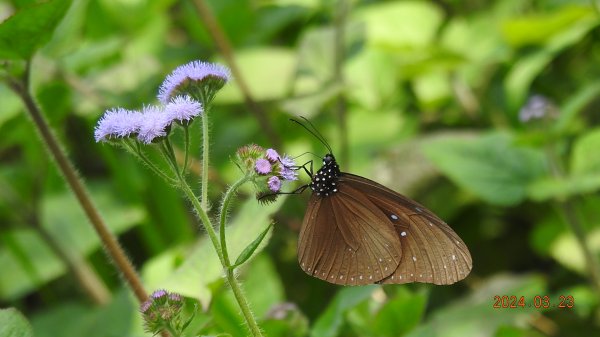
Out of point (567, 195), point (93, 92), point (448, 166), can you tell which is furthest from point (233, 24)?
point (567, 195)

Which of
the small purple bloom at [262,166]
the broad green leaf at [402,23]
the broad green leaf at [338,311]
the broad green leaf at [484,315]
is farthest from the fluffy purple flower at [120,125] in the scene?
the broad green leaf at [402,23]

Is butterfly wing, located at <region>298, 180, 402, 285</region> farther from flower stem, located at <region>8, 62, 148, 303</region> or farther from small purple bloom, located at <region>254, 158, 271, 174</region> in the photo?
flower stem, located at <region>8, 62, 148, 303</region>

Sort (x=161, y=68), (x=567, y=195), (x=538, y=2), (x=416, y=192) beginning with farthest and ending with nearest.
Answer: (x=538, y=2), (x=161, y=68), (x=416, y=192), (x=567, y=195)

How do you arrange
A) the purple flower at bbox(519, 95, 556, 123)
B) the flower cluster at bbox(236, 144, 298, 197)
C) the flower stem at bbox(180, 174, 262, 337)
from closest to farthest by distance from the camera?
the flower stem at bbox(180, 174, 262, 337) < the flower cluster at bbox(236, 144, 298, 197) < the purple flower at bbox(519, 95, 556, 123)

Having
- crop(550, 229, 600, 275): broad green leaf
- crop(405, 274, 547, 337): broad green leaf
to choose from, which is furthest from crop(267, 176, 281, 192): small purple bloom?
crop(550, 229, 600, 275): broad green leaf

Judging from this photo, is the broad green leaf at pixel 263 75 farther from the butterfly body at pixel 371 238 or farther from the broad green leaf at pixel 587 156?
the butterfly body at pixel 371 238

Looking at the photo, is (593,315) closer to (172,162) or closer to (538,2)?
(538,2)
